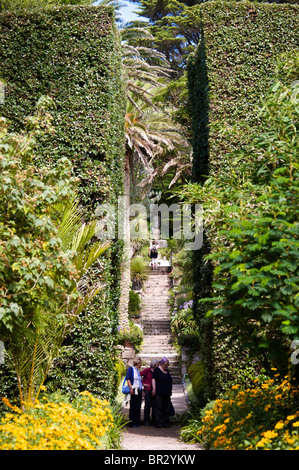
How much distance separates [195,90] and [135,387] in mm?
5966

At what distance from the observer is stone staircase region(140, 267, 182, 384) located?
49.9 feet

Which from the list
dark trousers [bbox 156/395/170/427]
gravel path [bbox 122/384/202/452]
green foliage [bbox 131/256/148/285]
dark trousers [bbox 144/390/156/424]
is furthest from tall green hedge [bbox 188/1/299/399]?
green foliage [bbox 131/256/148/285]

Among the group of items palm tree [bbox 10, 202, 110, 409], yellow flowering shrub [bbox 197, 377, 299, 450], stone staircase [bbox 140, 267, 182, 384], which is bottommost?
stone staircase [bbox 140, 267, 182, 384]

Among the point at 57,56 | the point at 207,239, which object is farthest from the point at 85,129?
the point at 207,239

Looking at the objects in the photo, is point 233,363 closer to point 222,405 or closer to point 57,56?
point 222,405

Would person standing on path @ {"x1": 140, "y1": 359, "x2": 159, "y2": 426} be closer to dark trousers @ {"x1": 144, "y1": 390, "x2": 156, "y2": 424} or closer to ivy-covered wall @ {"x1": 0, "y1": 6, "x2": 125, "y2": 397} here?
dark trousers @ {"x1": 144, "y1": 390, "x2": 156, "y2": 424}

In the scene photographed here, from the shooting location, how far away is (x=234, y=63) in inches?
325

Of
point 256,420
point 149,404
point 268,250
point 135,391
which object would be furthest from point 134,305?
point 268,250

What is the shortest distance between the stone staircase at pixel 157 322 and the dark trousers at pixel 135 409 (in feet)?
16.2

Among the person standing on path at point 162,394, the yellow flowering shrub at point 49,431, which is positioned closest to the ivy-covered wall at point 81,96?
the person standing on path at point 162,394

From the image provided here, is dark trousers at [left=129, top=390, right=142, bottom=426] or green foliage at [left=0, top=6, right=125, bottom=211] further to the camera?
dark trousers at [left=129, top=390, right=142, bottom=426]

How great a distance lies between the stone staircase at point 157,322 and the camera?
599 inches

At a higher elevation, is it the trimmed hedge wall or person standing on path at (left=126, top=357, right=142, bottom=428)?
the trimmed hedge wall

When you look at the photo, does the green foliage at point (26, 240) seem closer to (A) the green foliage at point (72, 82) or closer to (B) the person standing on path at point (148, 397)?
(A) the green foliage at point (72, 82)
